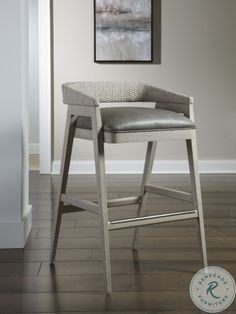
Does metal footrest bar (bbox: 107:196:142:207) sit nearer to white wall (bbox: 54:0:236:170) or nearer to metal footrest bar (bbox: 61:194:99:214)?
metal footrest bar (bbox: 61:194:99:214)

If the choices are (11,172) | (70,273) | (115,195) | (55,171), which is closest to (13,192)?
(11,172)

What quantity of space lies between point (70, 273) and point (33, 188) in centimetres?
189

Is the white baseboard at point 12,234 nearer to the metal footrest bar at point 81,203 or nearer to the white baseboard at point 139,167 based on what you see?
the metal footrest bar at point 81,203

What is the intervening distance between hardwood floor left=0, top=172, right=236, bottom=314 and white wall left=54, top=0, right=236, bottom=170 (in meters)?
1.34

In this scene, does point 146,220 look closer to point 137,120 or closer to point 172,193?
point 172,193

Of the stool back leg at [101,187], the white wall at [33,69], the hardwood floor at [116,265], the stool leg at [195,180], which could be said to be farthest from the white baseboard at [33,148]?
the stool back leg at [101,187]

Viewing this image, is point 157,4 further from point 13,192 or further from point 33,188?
point 13,192

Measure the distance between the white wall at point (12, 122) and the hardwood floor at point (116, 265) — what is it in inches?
5.5

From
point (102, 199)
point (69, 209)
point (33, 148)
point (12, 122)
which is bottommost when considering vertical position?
point (33, 148)

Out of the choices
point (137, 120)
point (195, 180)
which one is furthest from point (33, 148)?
point (137, 120)

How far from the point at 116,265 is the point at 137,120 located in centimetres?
63

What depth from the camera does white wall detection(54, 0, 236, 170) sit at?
4492 millimetres

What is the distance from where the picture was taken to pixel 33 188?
3.91m

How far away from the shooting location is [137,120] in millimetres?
1911
